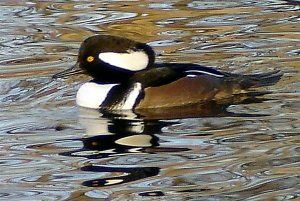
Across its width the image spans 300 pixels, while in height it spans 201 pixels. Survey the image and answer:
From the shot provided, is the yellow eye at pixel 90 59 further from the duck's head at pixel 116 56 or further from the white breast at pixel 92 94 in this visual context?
the white breast at pixel 92 94

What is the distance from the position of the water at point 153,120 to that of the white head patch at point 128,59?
49cm

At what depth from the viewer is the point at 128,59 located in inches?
398

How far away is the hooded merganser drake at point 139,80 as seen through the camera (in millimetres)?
9906

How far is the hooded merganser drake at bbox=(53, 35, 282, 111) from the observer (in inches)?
390

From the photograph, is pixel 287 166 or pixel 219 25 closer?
pixel 287 166

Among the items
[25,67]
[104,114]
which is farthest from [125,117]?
[25,67]

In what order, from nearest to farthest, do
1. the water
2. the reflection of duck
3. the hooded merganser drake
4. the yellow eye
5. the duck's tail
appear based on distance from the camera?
the water
the reflection of duck
the hooded merganser drake
the yellow eye
the duck's tail

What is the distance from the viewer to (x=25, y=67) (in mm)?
11508

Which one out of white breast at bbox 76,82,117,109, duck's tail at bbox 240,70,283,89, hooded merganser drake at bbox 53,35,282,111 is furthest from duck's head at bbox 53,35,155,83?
duck's tail at bbox 240,70,283,89

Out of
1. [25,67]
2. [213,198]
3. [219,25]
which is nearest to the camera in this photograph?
[213,198]

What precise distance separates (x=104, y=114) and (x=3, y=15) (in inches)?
178

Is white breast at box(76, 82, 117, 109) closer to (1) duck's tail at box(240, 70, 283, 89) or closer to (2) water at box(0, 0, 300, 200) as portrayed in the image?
(2) water at box(0, 0, 300, 200)

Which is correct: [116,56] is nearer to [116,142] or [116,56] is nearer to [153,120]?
[153,120]

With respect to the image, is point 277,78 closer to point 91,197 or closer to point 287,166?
point 287,166
